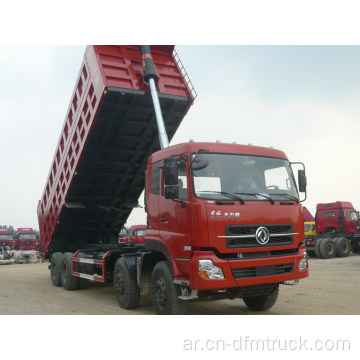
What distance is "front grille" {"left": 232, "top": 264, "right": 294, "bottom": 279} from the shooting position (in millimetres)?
5096

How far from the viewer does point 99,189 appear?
9.24 m

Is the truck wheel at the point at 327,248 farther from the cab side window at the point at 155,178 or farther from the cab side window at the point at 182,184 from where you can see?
the cab side window at the point at 182,184

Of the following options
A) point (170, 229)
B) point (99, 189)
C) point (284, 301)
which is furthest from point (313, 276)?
point (170, 229)

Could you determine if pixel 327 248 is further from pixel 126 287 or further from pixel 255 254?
pixel 255 254

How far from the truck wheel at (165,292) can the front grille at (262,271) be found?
2.97ft

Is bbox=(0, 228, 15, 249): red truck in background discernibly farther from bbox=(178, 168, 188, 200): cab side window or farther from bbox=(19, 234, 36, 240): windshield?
bbox=(178, 168, 188, 200): cab side window

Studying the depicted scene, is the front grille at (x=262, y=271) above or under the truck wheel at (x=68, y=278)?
above

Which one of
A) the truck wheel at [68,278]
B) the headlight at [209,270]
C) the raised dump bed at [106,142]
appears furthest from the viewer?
the truck wheel at [68,278]

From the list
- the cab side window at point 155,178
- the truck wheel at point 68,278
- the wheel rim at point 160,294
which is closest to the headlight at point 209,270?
the wheel rim at point 160,294

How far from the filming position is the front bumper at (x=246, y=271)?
4.95m

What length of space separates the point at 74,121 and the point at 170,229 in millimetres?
4372

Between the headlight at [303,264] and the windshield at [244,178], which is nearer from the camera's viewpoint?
the windshield at [244,178]

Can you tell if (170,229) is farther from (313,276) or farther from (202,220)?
(313,276)

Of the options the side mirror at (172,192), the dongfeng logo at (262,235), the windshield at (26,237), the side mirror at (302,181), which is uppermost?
the side mirror at (302,181)
